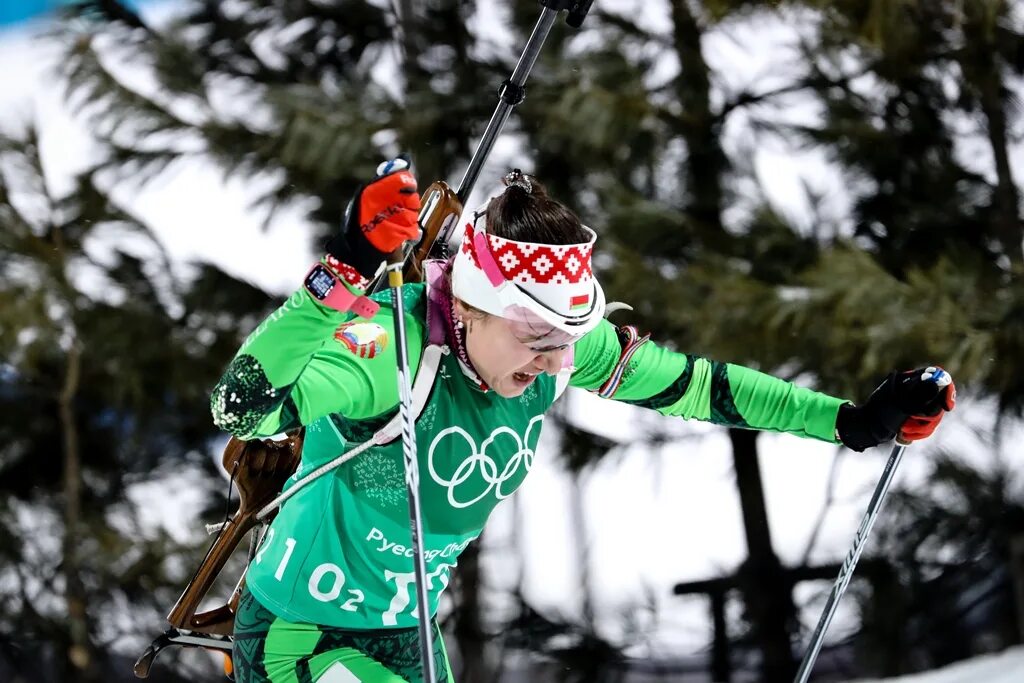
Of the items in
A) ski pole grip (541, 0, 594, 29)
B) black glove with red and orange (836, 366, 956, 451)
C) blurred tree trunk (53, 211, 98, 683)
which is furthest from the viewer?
blurred tree trunk (53, 211, 98, 683)

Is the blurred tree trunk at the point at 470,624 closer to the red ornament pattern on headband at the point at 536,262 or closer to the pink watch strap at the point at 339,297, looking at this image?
the red ornament pattern on headband at the point at 536,262

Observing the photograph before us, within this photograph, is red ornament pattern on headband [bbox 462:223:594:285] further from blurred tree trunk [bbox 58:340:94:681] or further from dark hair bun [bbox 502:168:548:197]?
blurred tree trunk [bbox 58:340:94:681]

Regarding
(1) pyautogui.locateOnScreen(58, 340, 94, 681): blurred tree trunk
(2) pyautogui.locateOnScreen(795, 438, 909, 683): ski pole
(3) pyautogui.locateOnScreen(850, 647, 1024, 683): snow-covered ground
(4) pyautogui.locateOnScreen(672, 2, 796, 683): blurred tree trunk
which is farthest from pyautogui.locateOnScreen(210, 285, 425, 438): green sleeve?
(1) pyautogui.locateOnScreen(58, 340, 94, 681): blurred tree trunk

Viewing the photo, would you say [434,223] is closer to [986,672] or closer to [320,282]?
[320,282]

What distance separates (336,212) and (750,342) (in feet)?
6.98

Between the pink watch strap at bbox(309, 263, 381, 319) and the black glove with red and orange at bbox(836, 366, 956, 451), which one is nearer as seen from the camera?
the pink watch strap at bbox(309, 263, 381, 319)

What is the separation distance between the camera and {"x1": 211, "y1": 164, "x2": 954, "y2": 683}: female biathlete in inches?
58.0

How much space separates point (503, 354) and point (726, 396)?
0.48 meters

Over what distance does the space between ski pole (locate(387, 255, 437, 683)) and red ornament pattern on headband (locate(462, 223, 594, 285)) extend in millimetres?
133

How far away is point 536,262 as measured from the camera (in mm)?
1486

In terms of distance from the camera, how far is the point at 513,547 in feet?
18.4

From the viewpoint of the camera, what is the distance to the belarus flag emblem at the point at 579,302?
1.49 m

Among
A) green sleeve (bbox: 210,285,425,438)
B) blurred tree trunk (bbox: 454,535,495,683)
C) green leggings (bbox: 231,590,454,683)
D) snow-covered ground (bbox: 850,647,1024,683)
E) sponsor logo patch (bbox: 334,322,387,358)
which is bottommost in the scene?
green leggings (bbox: 231,590,454,683)

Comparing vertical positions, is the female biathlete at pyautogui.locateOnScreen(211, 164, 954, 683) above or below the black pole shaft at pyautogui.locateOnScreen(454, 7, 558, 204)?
below
